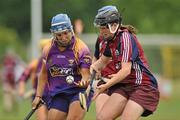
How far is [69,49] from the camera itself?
13.9 meters

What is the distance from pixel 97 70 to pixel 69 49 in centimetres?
59

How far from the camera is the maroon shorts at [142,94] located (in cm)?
1320

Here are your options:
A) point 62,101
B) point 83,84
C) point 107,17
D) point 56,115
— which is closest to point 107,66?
point 83,84

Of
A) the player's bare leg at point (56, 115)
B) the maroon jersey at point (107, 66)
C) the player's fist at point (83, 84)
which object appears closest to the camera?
the maroon jersey at point (107, 66)

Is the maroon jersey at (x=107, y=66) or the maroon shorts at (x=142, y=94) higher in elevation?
the maroon jersey at (x=107, y=66)

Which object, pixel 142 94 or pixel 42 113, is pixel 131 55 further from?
pixel 42 113

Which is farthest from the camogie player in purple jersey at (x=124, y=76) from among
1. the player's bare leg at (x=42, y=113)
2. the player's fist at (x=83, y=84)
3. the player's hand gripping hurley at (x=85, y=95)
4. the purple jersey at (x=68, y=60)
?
the player's bare leg at (x=42, y=113)

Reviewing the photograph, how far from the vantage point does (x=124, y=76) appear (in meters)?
12.9

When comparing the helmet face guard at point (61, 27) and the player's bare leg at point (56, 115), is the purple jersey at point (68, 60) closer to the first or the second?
the helmet face guard at point (61, 27)

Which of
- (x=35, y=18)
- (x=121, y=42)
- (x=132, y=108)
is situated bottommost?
(x=35, y=18)

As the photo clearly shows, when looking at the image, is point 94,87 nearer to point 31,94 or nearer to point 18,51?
point 31,94

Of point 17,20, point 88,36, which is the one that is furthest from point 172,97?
point 17,20

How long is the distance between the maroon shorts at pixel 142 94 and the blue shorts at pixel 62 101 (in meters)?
0.90

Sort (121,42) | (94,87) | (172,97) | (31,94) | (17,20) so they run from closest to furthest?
1. (121,42)
2. (94,87)
3. (31,94)
4. (172,97)
5. (17,20)
